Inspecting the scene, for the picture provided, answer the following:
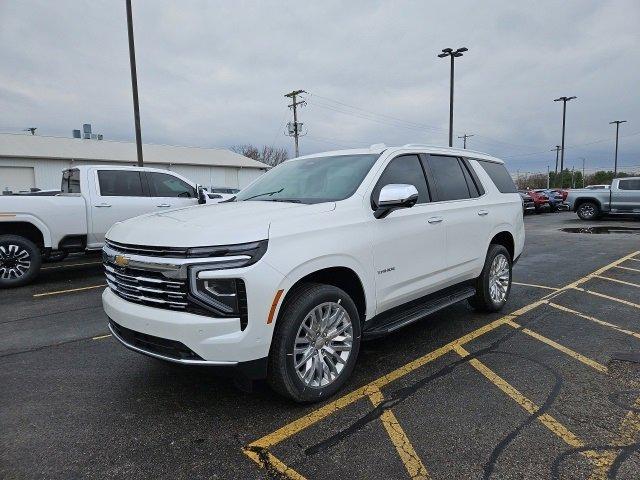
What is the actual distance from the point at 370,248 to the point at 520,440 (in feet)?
5.32

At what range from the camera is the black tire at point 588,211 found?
66.8 ft

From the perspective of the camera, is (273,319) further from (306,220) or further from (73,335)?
(73,335)

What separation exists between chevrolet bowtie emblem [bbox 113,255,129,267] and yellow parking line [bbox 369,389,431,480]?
78.9 inches

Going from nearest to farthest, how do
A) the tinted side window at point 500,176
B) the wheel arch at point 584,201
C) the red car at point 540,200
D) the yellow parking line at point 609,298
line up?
the tinted side window at point 500,176, the yellow parking line at point 609,298, the wheel arch at point 584,201, the red car at point 540,200

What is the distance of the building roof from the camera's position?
2869 cm

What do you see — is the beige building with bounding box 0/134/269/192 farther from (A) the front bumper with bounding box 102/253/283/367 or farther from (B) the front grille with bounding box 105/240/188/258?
(A) the front bumper with bounding box 102/253/283/367

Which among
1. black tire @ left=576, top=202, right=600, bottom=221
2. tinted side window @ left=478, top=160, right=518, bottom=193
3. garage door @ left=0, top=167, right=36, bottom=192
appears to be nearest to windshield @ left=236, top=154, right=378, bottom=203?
tinted side window @ left=478, top=160, right=518, bottom=193

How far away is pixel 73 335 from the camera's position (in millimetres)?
4828

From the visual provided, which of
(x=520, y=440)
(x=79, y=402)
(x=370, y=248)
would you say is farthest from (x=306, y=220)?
(x=79, y=402)

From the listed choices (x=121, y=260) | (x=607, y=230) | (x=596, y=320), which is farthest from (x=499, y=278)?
(x=607, y=230)

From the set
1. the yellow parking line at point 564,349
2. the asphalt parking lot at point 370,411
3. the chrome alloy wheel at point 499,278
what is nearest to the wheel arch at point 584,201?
the asphalt parking lot at point 370,411

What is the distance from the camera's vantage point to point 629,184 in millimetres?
19406

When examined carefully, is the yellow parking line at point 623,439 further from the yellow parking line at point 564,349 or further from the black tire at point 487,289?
the black tire at point 487,289

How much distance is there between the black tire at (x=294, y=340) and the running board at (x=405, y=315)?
45 centimetres
